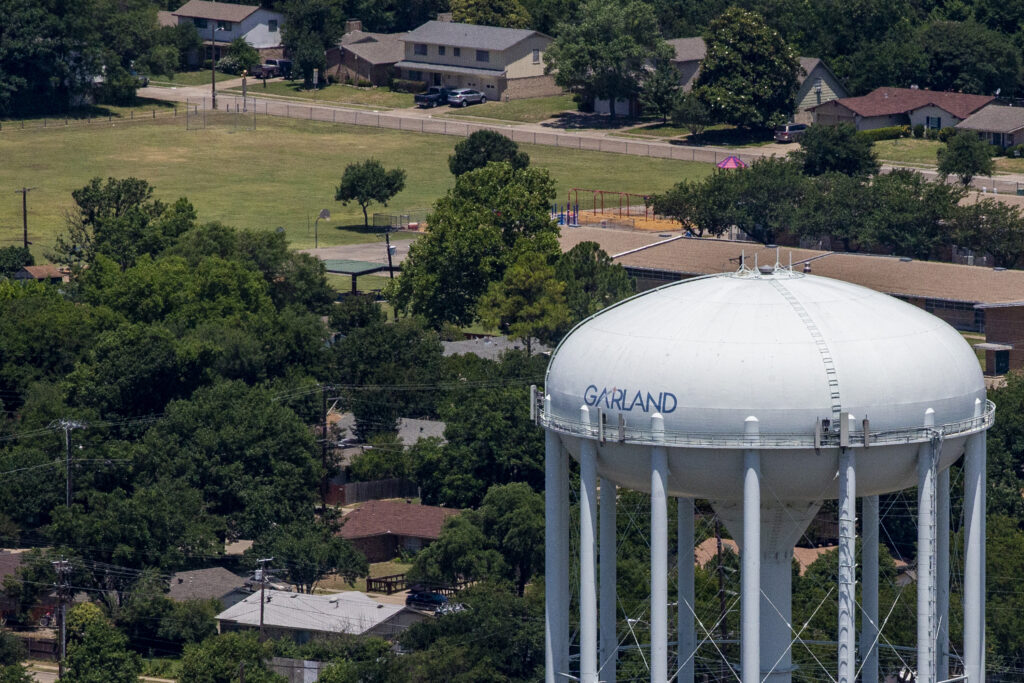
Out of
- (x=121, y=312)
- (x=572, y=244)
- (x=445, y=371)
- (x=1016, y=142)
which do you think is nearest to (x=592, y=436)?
(x=445, y=371)

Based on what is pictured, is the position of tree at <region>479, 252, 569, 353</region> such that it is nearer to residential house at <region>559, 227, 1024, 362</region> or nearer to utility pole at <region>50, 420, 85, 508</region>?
residential house at <region>559, 227, 1024, 362</region>

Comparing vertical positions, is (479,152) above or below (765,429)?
below

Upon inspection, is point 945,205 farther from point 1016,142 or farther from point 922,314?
point 922,314

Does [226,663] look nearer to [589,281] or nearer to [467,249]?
[589,281]

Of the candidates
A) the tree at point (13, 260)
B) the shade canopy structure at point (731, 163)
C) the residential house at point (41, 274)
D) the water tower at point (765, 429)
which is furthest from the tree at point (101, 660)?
the shade canopy structure at point (731, 163)

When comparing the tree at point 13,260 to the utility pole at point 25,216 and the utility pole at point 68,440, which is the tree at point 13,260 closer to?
the utility pole at point 25,216

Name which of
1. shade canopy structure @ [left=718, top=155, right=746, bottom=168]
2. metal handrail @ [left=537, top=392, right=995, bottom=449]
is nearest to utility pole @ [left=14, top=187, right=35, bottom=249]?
shade canopy structure @ [left=718, top=155, right=746, bottom=168]

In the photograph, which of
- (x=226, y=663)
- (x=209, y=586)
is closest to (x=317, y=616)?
(x=209, y=586)
